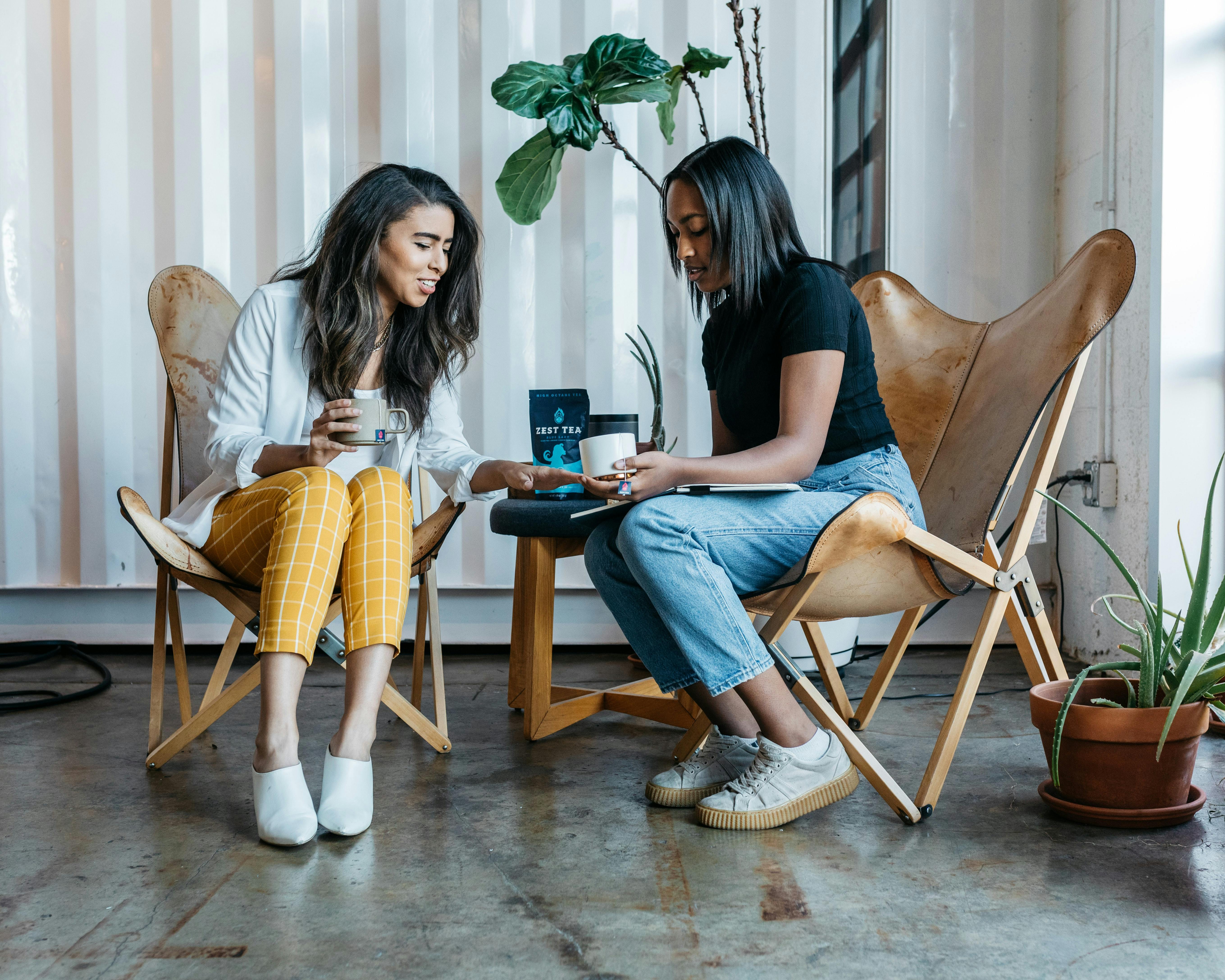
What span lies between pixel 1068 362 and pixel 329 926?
1.45 metres

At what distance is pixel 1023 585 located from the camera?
73.2 inches

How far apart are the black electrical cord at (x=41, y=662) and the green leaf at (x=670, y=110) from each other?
226 cm

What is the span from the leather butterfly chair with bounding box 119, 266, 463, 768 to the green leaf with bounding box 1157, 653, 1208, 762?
1298 mm

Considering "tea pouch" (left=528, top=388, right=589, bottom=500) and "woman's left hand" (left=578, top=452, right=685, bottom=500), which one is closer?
"woman's left hand" (left=578, top=452, right=685, bottom=500)

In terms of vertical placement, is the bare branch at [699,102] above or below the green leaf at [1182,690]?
above

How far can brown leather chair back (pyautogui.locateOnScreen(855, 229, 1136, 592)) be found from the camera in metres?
1.72

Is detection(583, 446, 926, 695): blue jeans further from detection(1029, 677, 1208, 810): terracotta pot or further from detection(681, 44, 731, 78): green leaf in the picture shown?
detection(681, 44, 731, 78): green leaf

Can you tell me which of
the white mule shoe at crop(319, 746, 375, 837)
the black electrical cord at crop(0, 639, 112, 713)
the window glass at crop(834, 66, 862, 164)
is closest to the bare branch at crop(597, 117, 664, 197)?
the window glass at crop(834, 66, 862, 164)

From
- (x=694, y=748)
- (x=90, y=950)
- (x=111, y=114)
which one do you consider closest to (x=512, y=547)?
(x=694, y=748)

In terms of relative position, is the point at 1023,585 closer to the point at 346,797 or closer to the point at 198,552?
the point at 346,797

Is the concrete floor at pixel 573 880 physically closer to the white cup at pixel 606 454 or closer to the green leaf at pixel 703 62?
the white cup at pixel 606 454

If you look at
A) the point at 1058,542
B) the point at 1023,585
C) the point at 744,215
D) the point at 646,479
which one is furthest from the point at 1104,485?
the point at 646,479

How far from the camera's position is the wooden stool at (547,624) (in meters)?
2.12

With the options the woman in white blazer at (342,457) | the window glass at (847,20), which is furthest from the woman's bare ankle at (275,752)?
the window glass at (847,20)
